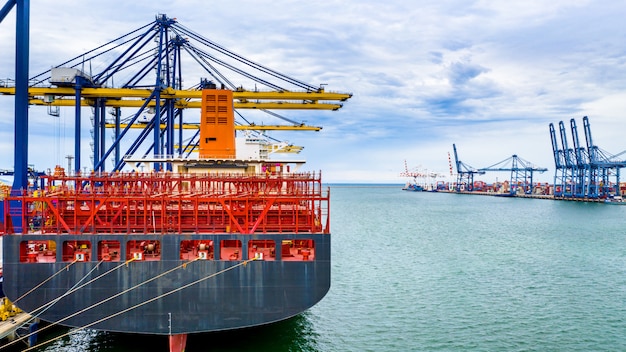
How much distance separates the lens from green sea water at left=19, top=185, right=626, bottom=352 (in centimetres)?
1838

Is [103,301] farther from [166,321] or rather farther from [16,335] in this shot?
[16,335]

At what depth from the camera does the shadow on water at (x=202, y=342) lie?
17609mm

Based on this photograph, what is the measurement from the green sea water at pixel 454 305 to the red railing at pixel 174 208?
4.37 metres

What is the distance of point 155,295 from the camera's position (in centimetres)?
1625

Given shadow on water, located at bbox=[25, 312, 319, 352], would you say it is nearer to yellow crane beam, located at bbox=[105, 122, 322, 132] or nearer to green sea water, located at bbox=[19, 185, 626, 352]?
green sea water, located at bbox=[19, 185, 626, 352]

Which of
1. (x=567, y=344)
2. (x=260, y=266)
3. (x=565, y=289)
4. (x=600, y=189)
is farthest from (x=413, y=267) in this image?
(x=600, y=189)

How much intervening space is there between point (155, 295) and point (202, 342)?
9.47ft

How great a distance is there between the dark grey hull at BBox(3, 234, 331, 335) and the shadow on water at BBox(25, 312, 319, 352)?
5.40ft

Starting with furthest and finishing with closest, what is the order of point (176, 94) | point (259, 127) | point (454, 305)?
point (259, 127)
point (176, 94)
point (454, 305)

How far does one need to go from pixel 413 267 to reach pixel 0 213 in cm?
2487

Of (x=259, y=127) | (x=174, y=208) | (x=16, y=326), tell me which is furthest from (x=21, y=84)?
(x=259, y=127)

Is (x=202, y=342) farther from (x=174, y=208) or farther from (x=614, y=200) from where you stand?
(x=614, y=200)

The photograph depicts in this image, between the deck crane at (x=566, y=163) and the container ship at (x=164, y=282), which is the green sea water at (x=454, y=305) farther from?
the deck crane at (x=566, y=163)

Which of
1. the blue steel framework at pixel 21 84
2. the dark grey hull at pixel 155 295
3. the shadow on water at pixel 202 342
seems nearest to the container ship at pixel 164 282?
the dark grey hull at pixel 155 295
